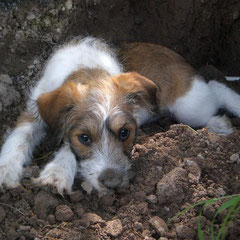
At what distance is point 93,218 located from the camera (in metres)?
3.80

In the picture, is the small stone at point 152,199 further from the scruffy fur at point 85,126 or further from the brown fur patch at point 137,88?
the brown fur patch at point 137,88

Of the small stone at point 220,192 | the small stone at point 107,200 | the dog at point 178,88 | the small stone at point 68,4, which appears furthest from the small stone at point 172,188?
the small stone at point 68,4

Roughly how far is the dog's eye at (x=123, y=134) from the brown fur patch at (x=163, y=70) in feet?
4.04

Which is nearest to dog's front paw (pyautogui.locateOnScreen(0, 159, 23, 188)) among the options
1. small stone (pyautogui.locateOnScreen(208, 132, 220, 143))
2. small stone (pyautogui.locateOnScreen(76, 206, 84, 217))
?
small stone (pyautogui.locateOnScreen(76, 206, 84, 217))

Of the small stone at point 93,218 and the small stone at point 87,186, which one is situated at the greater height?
the small stone at point 93,218

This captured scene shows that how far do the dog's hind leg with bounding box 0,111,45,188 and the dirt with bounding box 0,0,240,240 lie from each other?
0.32 ft

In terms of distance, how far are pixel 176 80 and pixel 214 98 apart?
21.9 inches

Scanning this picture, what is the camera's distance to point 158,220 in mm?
3803

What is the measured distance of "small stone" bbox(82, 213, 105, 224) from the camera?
377 centimetres

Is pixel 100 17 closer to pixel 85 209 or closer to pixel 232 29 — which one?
pixel 232 29

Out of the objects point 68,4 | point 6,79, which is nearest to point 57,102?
point 6,79

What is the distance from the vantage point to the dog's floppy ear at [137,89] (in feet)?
15.4

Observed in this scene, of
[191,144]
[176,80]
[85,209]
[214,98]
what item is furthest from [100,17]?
[85,209]

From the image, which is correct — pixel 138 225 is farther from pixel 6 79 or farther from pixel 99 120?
pixel 6 79
